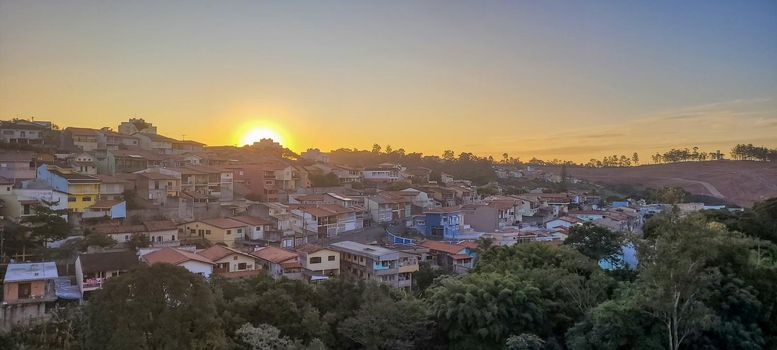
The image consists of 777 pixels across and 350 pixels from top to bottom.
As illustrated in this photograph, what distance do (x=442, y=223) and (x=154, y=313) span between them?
62.3ft

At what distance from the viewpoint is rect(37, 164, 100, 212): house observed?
19578 mm

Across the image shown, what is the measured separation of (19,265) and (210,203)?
9.37 metres

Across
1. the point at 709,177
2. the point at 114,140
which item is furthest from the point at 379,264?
the point at 709,177

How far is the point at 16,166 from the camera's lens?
20.9 meters

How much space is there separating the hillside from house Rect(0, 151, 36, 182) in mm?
61456

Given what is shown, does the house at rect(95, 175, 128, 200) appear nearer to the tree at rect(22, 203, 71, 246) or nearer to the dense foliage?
the tree at rect(22, 203, 71, 246)

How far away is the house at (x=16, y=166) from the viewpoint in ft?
67.9

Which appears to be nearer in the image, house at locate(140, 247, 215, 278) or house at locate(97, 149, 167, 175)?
house at locate(140, 247, 215, 278)

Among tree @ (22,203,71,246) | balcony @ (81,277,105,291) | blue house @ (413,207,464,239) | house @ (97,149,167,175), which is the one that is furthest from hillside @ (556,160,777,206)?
tree @ (22,203,71,246)

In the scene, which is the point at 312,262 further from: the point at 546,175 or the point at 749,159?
the point at 749,159

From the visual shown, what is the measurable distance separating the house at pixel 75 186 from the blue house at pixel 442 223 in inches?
584

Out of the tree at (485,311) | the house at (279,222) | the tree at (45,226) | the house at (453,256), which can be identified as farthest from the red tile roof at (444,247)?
the tree at (45,226)

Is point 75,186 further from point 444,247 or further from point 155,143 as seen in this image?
point 444,247

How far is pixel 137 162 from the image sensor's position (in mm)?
26984
